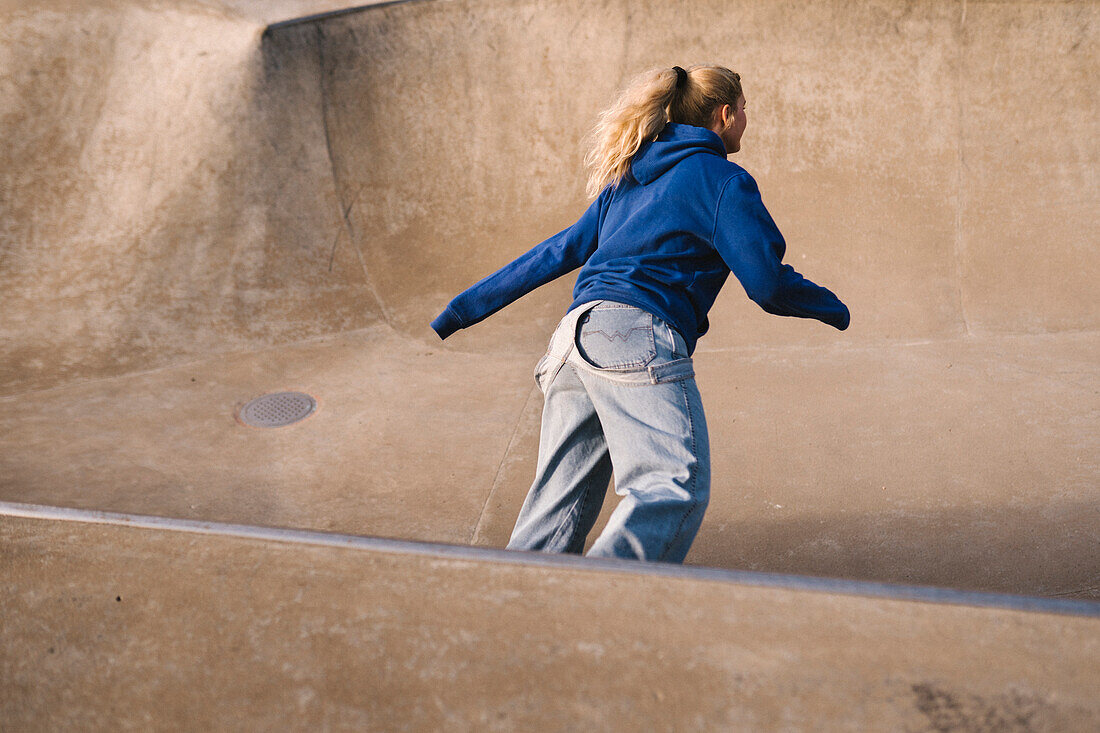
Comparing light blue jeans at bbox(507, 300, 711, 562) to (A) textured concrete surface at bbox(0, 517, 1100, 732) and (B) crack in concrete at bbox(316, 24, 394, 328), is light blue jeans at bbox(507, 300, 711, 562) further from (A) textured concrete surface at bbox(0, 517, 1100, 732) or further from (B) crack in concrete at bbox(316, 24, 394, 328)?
(B) crack in concrete at bbox(316, 24, 394, 328)

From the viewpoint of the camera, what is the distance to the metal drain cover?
4074 millimetres

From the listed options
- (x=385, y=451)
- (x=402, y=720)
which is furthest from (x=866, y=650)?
(x=385, y=451)

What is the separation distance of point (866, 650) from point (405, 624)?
2.68 ft

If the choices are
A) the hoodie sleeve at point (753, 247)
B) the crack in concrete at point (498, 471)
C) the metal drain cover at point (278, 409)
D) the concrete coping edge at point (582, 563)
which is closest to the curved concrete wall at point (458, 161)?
the metal drain cover at point (278, 409)

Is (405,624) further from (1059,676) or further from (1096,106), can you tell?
(1096,106)

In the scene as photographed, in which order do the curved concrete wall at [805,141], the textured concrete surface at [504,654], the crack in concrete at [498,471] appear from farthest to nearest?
the curved concrete wall at [805,141], the crack in concrete at [498,471], the textured concrete surface at [504,654]

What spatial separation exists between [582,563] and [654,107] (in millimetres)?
1230

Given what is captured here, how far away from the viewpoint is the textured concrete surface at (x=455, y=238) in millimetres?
3598

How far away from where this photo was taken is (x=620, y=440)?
1.77m

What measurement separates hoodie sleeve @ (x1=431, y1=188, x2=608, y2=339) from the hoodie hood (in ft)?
0.67

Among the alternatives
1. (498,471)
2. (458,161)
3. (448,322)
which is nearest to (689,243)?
(448,322)

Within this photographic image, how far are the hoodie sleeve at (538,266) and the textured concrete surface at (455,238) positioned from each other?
1.24 m

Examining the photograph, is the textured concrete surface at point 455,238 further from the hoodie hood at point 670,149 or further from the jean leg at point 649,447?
the hoodie hood at point 670,149

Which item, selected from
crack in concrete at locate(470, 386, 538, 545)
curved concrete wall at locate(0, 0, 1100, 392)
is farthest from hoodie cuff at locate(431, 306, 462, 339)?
curved concrete wall at locate(0, 0, 1100, 392)
